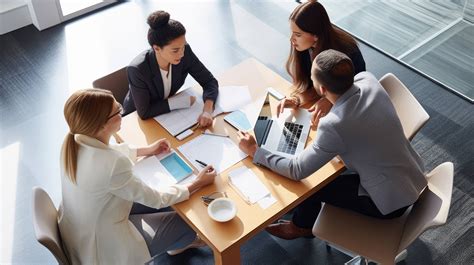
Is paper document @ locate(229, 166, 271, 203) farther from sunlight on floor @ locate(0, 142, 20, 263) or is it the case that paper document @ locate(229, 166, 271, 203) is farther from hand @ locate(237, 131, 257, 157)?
sunlight on floor @ locate(0, 142, 20, 263)

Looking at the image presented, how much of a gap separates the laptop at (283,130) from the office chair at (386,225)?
0.35 metres

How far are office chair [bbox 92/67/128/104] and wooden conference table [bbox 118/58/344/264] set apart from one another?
248 mm

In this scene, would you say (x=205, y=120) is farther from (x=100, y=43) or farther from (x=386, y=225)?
(x=100, y=43)

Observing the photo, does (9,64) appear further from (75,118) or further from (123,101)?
(75,118)

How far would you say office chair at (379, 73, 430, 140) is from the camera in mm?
2541

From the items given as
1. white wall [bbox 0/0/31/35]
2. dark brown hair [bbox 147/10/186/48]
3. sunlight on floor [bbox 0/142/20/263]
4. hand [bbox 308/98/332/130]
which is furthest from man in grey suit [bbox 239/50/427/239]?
white wall [bbox 0/0/31/35]

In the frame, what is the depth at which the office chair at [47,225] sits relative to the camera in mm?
2076

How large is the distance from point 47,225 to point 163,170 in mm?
550

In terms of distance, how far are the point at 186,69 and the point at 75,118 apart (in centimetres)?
96

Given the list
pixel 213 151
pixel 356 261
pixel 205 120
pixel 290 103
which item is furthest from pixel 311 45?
pixel 356 261

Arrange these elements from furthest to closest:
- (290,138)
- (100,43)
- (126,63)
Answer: (100,43) < (126,63) < (290,138)

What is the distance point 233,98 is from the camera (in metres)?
2.80

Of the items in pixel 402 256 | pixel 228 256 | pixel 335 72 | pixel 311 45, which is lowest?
pixel 402 256

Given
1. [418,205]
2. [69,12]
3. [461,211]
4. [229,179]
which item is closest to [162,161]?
[229,179]
